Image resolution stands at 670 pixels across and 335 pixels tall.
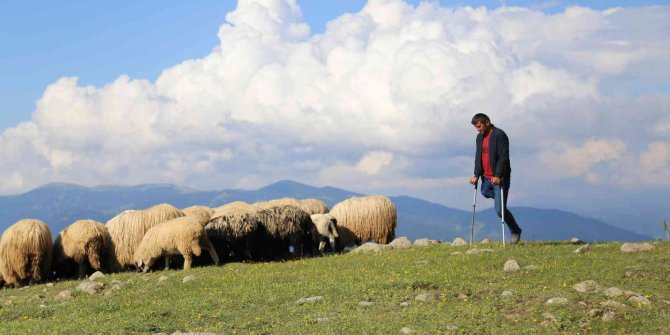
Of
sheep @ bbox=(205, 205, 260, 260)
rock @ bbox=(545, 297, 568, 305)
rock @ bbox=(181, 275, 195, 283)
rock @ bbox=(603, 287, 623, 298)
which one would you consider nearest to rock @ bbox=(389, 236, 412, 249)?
sheep @ bbox=(205, 205, 260, 260)

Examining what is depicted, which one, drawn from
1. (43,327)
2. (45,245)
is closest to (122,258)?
(45,245)

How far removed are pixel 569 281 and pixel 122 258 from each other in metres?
16.9

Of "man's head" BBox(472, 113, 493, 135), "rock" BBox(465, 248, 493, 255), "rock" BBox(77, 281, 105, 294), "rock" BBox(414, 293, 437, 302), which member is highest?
"man's head" BBox(472, 113, 493, 135)

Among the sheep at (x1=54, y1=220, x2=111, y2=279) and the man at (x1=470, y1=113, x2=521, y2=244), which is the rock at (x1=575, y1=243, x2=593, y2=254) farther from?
the sheep at (x1=54, y1=220, x2=111, y2=279)

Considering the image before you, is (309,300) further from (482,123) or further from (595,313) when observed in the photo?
(482,123)

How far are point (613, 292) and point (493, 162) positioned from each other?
7.63 meters

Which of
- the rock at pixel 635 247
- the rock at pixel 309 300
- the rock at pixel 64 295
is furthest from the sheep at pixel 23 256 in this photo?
the rock at pixel 635 247

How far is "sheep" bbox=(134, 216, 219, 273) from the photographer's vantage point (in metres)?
23.5

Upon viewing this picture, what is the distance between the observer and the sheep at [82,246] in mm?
25781

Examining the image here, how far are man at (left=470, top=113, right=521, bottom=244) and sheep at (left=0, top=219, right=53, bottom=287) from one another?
15129 mm

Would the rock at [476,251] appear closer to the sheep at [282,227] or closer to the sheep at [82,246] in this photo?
the sheep at [282,227]

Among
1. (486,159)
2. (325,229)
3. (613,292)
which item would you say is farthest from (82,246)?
(613,292)

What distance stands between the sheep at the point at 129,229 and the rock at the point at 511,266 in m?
14.3

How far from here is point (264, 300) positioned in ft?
51.2
